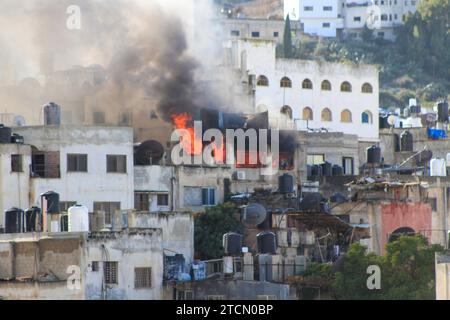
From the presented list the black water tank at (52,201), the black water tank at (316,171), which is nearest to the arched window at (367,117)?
the black water tank at (316,171)

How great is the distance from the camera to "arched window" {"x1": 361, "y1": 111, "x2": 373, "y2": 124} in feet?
387

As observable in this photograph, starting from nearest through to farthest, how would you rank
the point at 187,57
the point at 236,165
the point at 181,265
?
the point at 181,265, the point at 236,165, the point at 187,57

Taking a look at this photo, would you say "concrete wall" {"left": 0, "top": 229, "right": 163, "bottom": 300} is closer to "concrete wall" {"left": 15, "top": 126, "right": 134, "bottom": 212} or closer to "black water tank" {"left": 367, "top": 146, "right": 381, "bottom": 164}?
"concrete wall" {"left": 15, "top": 126, "right": 134, "bottom": 212}

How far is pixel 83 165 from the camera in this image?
290 ft

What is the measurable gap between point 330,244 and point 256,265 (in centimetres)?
541

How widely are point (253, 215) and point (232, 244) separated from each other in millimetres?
5352

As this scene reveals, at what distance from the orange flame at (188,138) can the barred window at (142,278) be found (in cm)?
1855

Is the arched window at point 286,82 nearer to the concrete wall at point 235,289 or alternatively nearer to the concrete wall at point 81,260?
the concrete wall at point 235,289

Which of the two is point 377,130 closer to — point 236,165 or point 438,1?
point 236,165

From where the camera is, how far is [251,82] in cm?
11175

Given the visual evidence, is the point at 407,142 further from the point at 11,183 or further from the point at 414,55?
the point at 414,55

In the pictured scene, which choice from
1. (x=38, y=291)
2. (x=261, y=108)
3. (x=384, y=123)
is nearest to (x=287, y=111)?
(x=261, y=108)

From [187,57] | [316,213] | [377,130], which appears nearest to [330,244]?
[316,213]

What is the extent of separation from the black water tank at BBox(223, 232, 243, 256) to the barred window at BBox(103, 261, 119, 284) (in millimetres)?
5987
